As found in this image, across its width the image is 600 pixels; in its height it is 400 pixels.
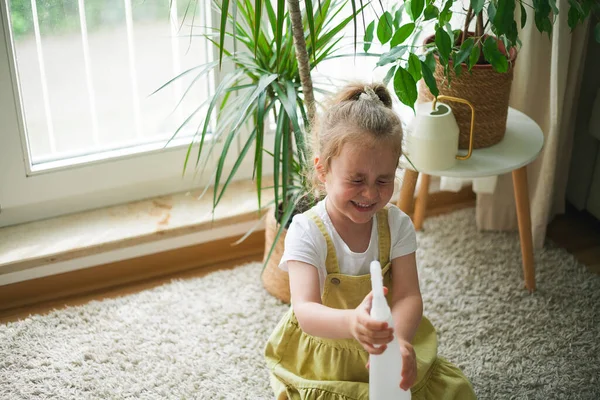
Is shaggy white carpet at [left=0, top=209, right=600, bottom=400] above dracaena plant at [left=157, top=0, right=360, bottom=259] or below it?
below

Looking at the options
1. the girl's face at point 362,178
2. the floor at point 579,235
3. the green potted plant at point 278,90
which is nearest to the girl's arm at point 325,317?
the girl's face at point 362,178

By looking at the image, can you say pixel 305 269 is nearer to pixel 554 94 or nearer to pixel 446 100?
pixel 446 100

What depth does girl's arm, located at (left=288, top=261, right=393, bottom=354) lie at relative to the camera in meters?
1.27

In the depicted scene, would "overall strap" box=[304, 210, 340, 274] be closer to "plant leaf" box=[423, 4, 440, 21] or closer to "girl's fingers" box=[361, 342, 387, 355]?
"girl's fingers" box=[361, 342, 387, 355]

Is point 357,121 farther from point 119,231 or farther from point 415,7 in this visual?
point 119,231

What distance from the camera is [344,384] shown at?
1.56 metres

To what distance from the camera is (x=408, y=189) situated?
2102 mm

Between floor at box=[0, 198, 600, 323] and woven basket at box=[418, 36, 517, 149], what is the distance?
602 millimetres

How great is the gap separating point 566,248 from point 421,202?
48cm

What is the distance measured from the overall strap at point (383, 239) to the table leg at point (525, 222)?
60cm

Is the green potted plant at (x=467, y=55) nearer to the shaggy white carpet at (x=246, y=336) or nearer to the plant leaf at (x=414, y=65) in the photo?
the plant leaf at (x=414, y=65)

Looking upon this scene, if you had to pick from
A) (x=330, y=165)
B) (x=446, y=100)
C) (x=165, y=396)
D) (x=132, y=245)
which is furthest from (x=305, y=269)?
(x=132, y=245)

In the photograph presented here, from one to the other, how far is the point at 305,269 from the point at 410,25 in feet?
1.92

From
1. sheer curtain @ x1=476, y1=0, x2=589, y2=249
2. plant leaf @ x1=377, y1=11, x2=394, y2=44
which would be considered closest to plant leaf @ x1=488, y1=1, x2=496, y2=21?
plant leaf @ x1=377, y1=11, x2=394, y2=44
